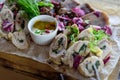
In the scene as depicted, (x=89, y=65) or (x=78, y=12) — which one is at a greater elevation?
(x=78, y=12)

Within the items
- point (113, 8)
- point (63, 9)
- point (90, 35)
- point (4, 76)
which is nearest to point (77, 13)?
point (63, 9)

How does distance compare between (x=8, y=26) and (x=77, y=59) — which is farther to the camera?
(x=8, y=26)

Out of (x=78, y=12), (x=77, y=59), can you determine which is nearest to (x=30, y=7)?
(x=78, y=12)

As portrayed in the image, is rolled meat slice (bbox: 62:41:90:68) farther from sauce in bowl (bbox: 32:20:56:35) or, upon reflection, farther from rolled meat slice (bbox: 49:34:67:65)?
sauce in bowl (bbox: 32:20:56:35)

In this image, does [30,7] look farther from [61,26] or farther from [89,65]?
[89,65]

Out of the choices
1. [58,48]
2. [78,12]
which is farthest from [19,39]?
[78,12]

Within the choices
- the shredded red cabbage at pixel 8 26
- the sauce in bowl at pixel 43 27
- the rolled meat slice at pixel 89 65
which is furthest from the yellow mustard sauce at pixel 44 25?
the rolled meat slice at pixel 89 65

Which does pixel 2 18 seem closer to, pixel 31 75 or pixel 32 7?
pixel 32 7

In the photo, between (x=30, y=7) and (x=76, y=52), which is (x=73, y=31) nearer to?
(x=76, y=52)

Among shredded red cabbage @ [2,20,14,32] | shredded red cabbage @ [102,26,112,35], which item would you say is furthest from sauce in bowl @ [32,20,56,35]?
shredded red cabbage @ [102,26,112,35]
